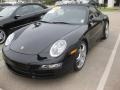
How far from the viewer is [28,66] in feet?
12.6

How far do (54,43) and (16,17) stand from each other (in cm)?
391

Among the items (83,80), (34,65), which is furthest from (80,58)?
(34,65)

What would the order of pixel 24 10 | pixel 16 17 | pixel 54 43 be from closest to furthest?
pixel 54 43 < pixel 16 17 < pixel 24 10

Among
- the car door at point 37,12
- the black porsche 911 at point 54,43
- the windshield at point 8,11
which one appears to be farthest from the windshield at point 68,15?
the car door at point 37,12

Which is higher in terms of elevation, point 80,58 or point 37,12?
point 37,12

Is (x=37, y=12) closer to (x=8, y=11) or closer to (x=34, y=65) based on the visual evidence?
(x=8, y=11)

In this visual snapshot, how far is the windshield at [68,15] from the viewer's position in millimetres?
5293

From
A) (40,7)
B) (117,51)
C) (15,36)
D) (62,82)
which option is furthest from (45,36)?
(40,7)

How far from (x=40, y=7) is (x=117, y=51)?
15.0ft

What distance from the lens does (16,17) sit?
7.68 metres

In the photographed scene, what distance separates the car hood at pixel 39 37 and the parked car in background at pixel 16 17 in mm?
2476

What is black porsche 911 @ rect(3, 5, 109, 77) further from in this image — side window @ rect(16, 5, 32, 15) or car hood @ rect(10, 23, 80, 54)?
side window @ rect(16, 5, 32, 15)

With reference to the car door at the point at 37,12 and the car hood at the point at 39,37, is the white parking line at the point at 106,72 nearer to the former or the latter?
the car hood at the point at 39,37

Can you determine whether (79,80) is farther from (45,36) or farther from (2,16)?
(2,16)
